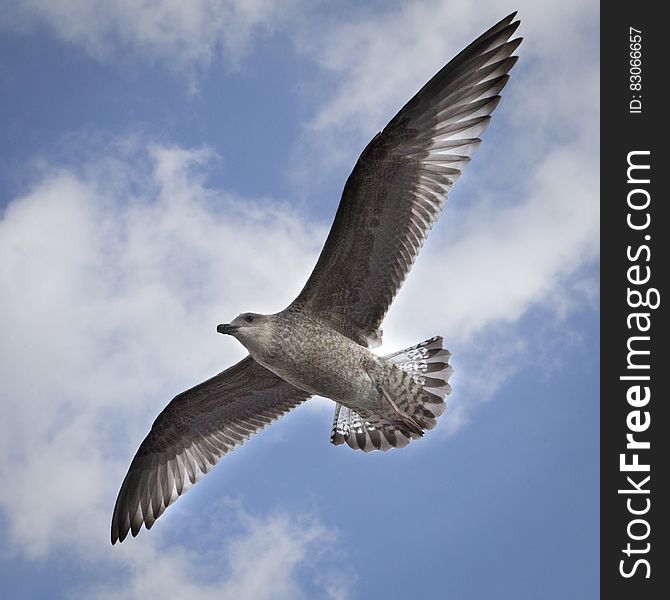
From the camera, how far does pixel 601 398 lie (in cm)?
966

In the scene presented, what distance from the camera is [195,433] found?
35.4ft

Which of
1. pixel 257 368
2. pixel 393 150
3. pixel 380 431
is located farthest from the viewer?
pixel 257 368

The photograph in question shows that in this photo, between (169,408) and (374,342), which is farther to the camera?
(169,408)

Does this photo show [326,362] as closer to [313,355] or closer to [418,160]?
[313,355]

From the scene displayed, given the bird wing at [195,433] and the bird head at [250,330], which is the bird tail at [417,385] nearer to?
the bird head at [250,330]

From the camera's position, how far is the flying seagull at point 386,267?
8.95 m

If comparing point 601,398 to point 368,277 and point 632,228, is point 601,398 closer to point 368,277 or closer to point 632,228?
point 632,228

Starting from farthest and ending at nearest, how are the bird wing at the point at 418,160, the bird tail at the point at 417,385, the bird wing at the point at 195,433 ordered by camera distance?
1. the bird wing at the point at 195,433
2. the bird tail at the point at 417,385
3. the bird wing at the point at 418,160

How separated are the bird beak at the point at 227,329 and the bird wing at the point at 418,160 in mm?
932

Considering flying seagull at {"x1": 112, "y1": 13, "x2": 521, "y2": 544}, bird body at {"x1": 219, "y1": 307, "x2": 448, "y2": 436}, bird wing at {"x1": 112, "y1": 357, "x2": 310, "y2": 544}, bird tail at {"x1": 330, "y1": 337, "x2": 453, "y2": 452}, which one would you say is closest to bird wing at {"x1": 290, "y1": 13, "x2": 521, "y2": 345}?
flying seagull at {"x1": 112, "y1": 13, "x2": 521, "y2": 544}

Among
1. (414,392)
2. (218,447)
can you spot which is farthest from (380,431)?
(218,447)

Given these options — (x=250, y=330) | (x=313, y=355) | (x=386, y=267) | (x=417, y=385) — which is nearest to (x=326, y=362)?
(x=313, y=355)

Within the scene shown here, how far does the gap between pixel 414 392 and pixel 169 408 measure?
9.31ft

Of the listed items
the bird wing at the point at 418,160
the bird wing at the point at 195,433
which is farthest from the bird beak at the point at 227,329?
the bird wing at the point at 195,433
